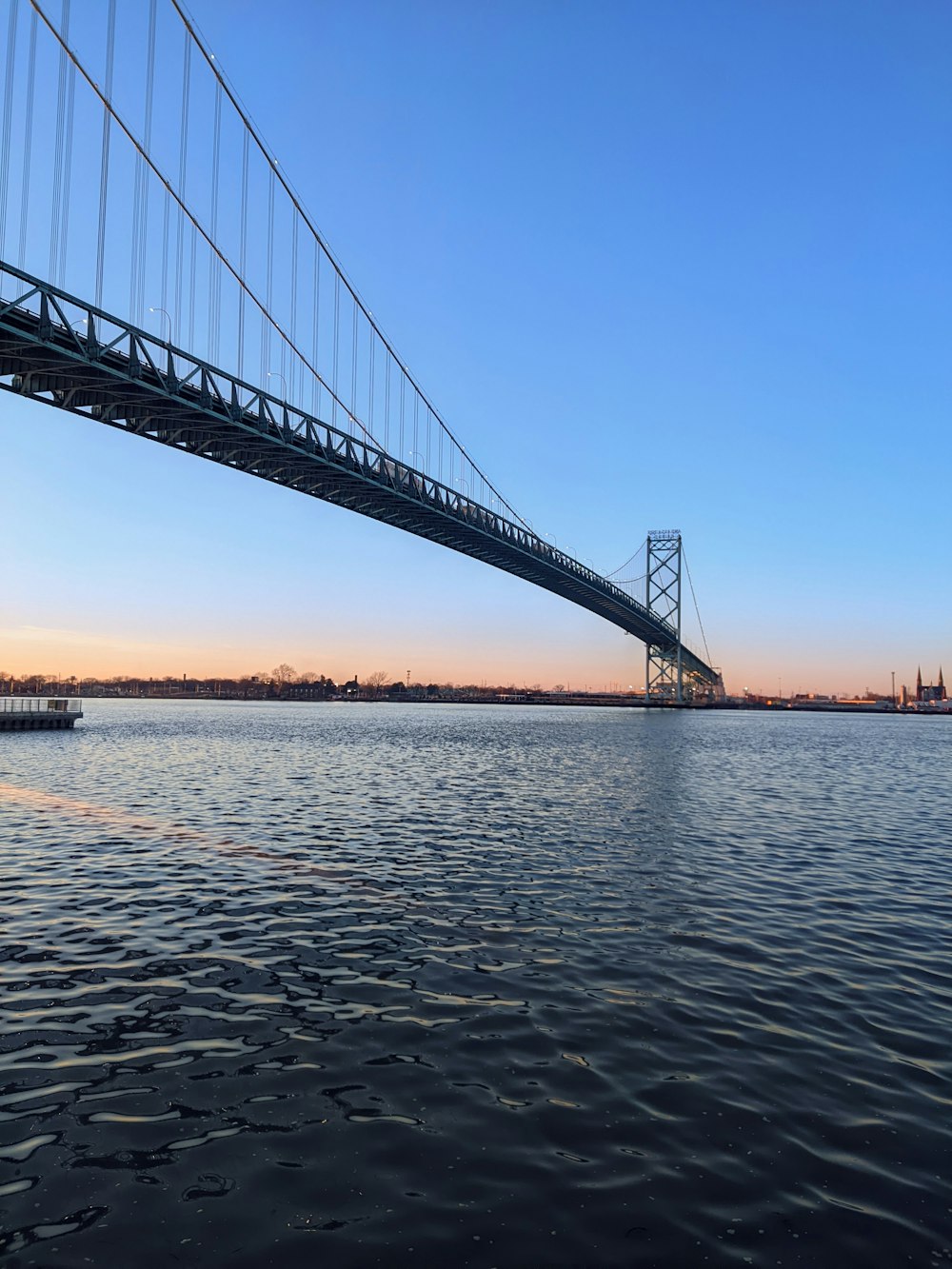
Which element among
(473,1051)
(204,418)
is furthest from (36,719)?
(473,1051)

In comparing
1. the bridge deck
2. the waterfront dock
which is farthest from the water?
the waterfront dock

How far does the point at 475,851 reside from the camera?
13.9 meters

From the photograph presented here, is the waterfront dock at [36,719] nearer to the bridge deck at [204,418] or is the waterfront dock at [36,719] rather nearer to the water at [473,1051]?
the bridge deck at [204,418]

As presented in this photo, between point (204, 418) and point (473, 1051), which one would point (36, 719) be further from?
point (473, 1051)

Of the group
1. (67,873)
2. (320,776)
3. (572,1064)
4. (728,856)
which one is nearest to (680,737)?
(320,776)

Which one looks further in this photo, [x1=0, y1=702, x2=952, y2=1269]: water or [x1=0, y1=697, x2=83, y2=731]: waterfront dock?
[x1=0, y1=697, x2=83, y2=731]: waterfront dock

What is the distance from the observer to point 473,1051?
6121 millimetres

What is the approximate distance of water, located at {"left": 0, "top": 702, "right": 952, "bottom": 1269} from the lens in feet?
13.4

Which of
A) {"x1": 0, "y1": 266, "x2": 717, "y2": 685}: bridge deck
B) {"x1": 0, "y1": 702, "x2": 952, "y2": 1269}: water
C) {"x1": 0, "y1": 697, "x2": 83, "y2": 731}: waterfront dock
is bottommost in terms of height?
{"x1": 0, "y1": 702, "x2": 952, "y2": 1269}: water

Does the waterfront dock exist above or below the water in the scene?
above

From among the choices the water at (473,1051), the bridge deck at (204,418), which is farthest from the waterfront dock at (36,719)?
the water at (473,1051)

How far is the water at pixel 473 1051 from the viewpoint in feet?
13.4

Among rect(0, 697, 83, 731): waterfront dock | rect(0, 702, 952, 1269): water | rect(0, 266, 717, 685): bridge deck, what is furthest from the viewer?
rect(0, 697, 83, 731): waterfront dock

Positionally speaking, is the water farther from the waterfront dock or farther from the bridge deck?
the waterfront dock
